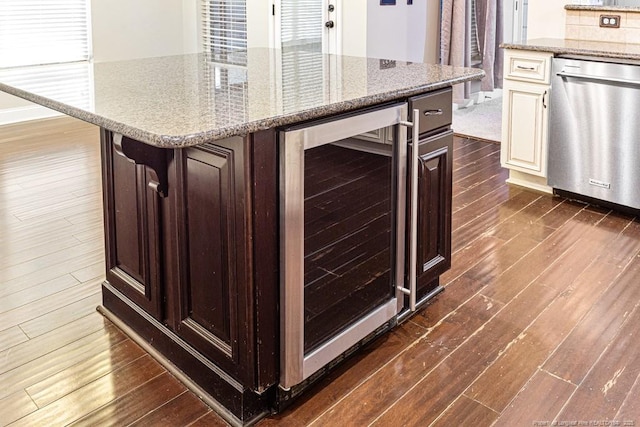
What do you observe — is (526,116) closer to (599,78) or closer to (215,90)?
(599,78)

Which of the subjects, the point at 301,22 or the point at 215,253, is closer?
the point at 215,253

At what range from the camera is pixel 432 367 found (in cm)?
226

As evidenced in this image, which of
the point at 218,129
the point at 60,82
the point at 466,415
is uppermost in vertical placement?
the point at 60,82

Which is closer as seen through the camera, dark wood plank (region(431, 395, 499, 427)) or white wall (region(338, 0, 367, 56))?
dark wood plank (region(431, 395, 499, 427))

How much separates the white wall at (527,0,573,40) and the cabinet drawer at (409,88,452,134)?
Answer: 7.37 ft

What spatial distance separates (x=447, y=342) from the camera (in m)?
2.43

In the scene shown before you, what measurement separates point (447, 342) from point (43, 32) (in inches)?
214

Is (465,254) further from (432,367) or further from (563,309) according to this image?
(432,367)

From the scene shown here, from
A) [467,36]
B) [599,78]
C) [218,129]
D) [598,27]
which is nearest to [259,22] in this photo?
[467,36]

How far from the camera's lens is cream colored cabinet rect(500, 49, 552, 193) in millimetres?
3908

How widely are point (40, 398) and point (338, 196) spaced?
3.83 ft

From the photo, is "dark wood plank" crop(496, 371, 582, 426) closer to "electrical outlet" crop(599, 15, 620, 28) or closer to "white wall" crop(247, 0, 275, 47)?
"electrical outlet" crop(599, 15, 620, 28)

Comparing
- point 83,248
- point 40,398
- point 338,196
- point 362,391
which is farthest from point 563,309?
→ point 83,248

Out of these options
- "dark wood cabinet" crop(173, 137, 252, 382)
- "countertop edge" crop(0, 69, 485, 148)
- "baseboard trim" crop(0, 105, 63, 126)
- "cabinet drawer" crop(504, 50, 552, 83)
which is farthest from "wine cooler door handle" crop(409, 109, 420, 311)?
"baseboard trim" crop(0, 105, 63, 126)
